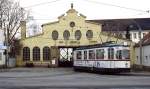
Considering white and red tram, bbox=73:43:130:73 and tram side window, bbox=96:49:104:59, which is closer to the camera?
white and red tram, bbox=73:43:130:73

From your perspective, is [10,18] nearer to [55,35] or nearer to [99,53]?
[55,35]

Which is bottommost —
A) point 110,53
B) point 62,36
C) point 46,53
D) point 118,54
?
point 118,54

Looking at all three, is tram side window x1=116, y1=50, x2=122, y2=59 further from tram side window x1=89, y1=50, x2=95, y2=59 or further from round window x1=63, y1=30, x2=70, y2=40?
round window x1=63, y1=30, x2=70, y2=40

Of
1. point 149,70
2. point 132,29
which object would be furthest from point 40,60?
point 132,29

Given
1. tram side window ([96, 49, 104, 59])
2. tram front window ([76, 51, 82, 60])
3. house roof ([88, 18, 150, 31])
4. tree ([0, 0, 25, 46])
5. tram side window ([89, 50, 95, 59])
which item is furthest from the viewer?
house roof ([88, 18, 150, 31])

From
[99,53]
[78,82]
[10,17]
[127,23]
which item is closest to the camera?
[78,82]

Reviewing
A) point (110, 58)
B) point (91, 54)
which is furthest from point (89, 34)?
point (110, 58)

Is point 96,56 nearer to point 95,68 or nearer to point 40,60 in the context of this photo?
point 95,68

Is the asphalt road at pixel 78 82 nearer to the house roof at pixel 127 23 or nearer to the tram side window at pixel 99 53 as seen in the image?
the tram side window at pixel 99 53

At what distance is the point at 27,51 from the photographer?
289ft

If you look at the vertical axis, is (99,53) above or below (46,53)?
below

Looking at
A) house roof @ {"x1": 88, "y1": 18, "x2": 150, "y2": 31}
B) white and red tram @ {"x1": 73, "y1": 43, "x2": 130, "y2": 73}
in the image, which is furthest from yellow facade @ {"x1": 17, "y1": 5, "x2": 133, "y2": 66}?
house roof @ {"x1": 88, "y1": 18, "x2": 150, "y2": 31}

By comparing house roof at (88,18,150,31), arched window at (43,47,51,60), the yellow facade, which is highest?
house roof at (88,18,150,31)

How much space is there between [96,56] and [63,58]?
42.6m
